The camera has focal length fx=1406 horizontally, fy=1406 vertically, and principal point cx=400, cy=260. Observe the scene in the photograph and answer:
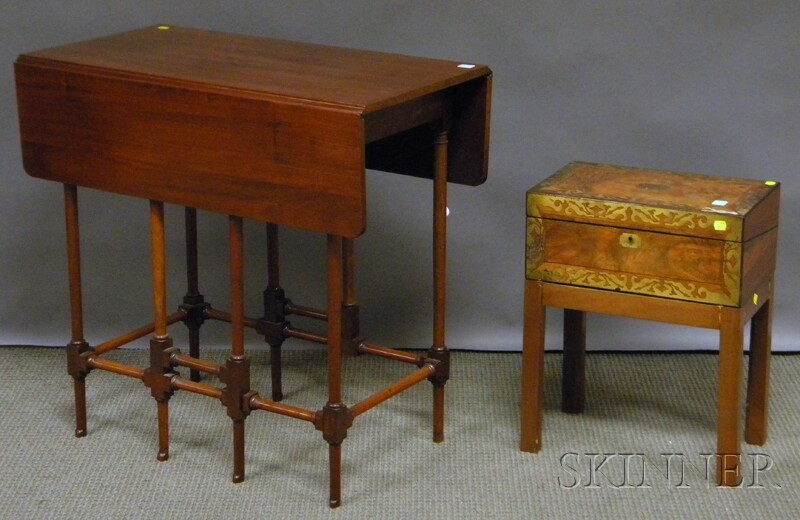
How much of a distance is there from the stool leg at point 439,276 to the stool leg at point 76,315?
0.76 meters

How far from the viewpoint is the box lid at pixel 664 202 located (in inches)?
105

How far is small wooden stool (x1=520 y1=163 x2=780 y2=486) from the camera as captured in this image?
8.79 feet

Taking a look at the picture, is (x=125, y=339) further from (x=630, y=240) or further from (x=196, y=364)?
(x=630, y=240)

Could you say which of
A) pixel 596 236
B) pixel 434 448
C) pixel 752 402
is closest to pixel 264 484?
pixel 434 448

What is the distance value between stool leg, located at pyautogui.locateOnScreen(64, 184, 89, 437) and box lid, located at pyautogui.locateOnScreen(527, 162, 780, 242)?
962 millimetres

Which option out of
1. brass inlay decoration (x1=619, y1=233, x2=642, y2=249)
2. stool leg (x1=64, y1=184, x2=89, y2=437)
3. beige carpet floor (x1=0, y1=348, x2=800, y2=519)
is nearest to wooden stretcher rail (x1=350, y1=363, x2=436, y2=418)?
beige carpet floor (x1=0, y1=348, x2=800, y2=519)

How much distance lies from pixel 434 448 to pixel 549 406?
0.34m

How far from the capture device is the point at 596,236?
2762mm

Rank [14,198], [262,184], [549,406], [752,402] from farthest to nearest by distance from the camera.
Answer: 1. [14,198]
2. [549,406]
3. [752,402]
4. [262,184]

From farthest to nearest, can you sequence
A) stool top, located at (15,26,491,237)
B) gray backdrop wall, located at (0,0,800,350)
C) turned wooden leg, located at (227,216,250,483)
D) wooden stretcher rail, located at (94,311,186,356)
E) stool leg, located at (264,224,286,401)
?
gray backdrop wall, located at (0,0,800,350) → stool leg, located at (264,224,286,401) → wooden stretcher rail, located at (94,311,186,356) → turned wooden leg, located at (227,216,250,483) → stool top, located at (15,26,491,237)

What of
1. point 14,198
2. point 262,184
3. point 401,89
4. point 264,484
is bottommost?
point 264,484

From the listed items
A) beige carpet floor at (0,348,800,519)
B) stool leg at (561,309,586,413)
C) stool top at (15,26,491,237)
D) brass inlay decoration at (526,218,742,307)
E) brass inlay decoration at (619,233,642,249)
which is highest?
stool top at (15,26,491,237)

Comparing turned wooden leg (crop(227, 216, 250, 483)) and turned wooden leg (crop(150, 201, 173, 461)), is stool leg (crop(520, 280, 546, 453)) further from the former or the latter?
turned wooden leg (crop(150, 201, 173, 461))

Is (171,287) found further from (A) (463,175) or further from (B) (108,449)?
(A) (463,175)
